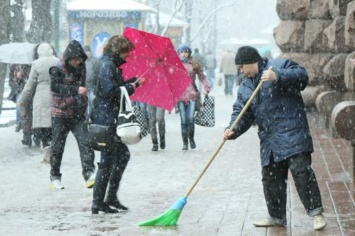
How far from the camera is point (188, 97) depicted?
16.8 m

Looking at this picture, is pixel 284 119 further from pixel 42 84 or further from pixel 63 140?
pixel 42 84

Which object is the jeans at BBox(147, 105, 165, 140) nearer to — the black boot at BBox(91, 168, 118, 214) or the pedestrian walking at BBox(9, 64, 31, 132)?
the pedestrian walking at BBox(9, 64, 31, 132)

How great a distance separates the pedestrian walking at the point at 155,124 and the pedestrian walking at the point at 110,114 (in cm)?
641

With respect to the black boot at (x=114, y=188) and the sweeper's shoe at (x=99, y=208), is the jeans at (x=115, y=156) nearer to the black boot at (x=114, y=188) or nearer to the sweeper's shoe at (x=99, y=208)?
the black boot at (x=114, y=188)

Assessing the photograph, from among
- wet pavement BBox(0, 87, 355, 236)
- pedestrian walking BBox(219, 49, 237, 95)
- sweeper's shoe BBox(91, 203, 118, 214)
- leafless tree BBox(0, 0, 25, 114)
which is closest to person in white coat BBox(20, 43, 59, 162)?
wet pavement BBox(0, 87, 355, 236)

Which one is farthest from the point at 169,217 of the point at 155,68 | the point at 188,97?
the point at 188,97

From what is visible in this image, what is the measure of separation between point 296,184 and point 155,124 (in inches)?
325

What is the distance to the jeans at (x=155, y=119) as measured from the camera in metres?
16.7

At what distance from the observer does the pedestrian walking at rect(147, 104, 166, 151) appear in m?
16.7

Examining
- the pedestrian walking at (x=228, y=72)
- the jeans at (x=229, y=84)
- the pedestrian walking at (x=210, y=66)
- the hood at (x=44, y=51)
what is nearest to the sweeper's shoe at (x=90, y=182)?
the hood at (x=44, y=51)

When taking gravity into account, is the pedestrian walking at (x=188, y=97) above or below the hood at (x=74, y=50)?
below

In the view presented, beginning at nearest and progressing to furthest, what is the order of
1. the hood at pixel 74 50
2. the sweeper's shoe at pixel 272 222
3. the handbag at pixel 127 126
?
the sweeper's shoe at pixel 272 222
the handbag at pixel 127 126
the hood at pixel 74 50

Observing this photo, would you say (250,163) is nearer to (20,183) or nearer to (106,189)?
(20,183)

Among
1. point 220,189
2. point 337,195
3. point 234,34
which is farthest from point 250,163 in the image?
point 234,34
